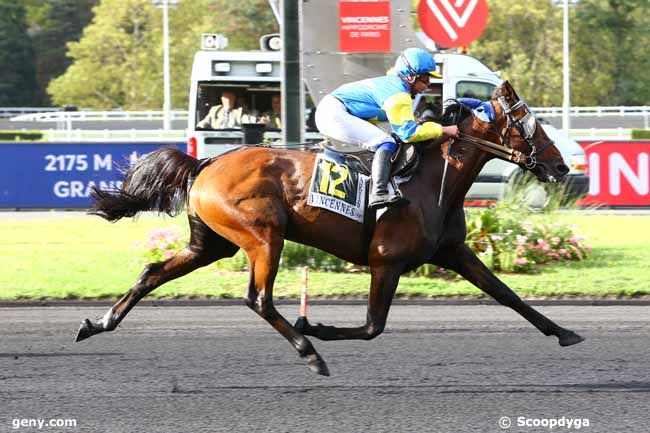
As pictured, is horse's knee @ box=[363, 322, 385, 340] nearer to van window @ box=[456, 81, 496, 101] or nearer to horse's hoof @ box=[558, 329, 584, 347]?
horse's hoof @ box=[558, 329, 584, 347]

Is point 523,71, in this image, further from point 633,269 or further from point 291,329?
point 291,329

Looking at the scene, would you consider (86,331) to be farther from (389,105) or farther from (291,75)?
(291,75)

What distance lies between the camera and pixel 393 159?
777cm

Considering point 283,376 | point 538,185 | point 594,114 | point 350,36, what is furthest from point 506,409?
point 594,114

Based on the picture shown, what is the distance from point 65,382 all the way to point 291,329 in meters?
1.44

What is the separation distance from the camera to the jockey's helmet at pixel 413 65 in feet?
25.3

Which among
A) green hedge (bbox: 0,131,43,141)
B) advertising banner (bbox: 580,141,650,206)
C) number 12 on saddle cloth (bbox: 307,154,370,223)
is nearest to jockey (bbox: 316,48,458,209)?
number 12 on saddle cloth (bbox: 307,154,370,223)

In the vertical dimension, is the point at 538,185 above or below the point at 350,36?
below

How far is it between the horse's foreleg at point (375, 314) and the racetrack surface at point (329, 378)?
279 millimetres

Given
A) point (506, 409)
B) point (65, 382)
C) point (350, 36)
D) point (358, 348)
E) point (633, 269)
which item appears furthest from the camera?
point (350, 36)

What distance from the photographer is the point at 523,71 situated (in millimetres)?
50906
